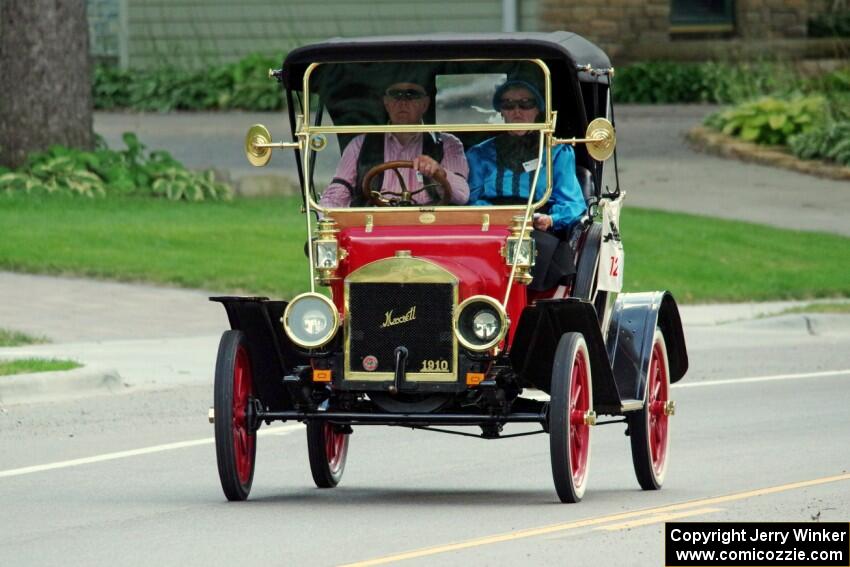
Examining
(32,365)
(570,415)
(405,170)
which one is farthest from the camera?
(32,365)

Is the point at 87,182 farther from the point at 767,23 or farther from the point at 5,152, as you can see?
the point at 767,23

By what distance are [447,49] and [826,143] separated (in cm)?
1959

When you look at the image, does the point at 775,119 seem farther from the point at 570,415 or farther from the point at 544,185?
the point at 570,415

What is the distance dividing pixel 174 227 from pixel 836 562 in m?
14.5

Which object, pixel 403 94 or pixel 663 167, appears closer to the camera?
pixel 403 94

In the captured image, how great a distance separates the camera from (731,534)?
7793mm

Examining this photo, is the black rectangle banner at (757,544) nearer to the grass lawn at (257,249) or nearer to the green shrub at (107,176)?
the grass lawn at (257,249)

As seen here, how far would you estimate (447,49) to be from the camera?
31.0 feet

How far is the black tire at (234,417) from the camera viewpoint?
8.80m

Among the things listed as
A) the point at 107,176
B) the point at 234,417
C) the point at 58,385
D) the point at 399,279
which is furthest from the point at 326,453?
the point at 107,176

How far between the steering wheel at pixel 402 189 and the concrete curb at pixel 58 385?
4192mm

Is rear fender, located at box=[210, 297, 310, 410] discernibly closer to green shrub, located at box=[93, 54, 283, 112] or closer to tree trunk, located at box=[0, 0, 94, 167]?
tree trunk, located at box=[0, 0, 94, 167]

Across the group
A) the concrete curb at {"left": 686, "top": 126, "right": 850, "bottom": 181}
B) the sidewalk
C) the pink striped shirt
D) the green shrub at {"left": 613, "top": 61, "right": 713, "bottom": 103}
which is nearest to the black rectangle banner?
the pink striped shirt

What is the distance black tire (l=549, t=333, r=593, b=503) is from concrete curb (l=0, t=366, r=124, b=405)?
509 cm
